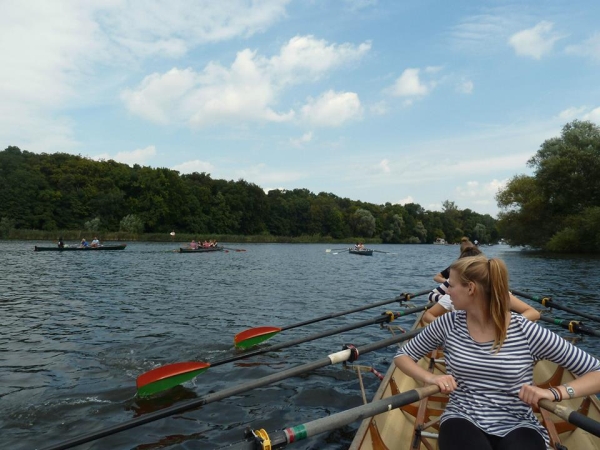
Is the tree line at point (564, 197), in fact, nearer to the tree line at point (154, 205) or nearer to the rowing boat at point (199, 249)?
the rowing boat at point (199, 249)

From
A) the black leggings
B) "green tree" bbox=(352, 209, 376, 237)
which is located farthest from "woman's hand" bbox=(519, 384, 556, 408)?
"green tree" bbox=(352, 209, 376, 237)

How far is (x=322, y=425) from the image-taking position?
3025 millimetres

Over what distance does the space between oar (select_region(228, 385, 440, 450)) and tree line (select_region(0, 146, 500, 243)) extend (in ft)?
221

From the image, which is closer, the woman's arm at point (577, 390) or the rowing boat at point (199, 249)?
the woman's arm at point (577, 390)

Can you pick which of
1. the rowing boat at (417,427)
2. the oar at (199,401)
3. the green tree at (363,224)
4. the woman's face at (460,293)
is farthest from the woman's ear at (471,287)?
the green tree at (363,224)

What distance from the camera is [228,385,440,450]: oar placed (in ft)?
9.41

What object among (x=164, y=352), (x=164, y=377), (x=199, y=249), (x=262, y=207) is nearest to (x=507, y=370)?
(x=164, y=377)

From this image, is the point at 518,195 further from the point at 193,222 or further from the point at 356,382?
the point at 193,222

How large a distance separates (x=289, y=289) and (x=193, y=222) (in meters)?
72.5

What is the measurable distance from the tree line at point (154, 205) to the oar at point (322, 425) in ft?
221

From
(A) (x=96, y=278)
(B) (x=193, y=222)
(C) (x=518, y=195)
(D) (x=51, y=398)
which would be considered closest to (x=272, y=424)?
(D) (x=51, y=398)

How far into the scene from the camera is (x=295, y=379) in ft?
24.8

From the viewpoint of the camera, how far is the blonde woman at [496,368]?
2.78 metres

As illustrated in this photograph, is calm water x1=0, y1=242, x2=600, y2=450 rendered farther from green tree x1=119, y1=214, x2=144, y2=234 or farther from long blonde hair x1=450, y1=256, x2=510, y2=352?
green tree x1=119, y1=214, x2=144, y2=234
